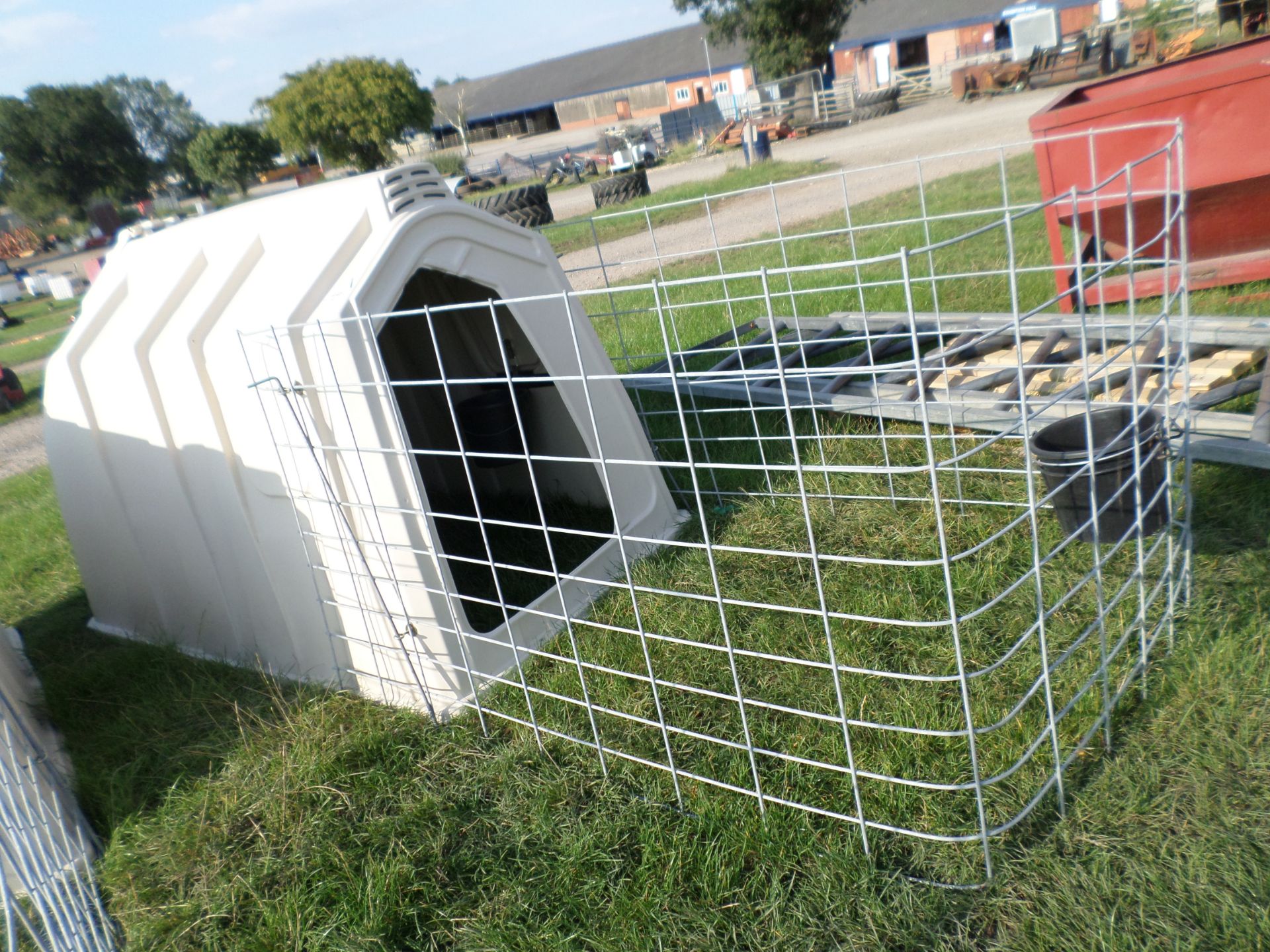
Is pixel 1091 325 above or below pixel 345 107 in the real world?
below

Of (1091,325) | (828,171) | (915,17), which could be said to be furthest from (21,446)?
(915,17)

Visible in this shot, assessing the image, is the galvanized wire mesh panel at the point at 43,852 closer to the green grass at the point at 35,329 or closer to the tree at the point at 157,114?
the green grass at the point at 35,329

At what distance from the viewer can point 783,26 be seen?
34625 mm

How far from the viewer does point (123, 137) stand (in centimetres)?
7000

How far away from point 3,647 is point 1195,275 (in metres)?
6.44

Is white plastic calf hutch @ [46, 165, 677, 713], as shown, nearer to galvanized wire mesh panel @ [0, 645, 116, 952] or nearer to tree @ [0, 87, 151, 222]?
galvanized wire mesh panel @ [0, 645, 116, 952]

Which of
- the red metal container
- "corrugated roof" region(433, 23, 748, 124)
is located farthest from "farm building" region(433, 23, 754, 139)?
the red metal container

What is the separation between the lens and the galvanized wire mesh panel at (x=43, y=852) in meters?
2.30

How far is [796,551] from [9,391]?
43.3 feet

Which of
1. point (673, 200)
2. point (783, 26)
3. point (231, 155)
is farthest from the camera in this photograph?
point (231, 155)

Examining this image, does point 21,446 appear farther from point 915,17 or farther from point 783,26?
point 915,17

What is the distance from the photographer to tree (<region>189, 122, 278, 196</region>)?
5881cm

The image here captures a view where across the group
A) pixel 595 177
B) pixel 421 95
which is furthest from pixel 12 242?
pixel 595 177

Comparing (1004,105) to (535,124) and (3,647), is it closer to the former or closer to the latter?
(3,647)
